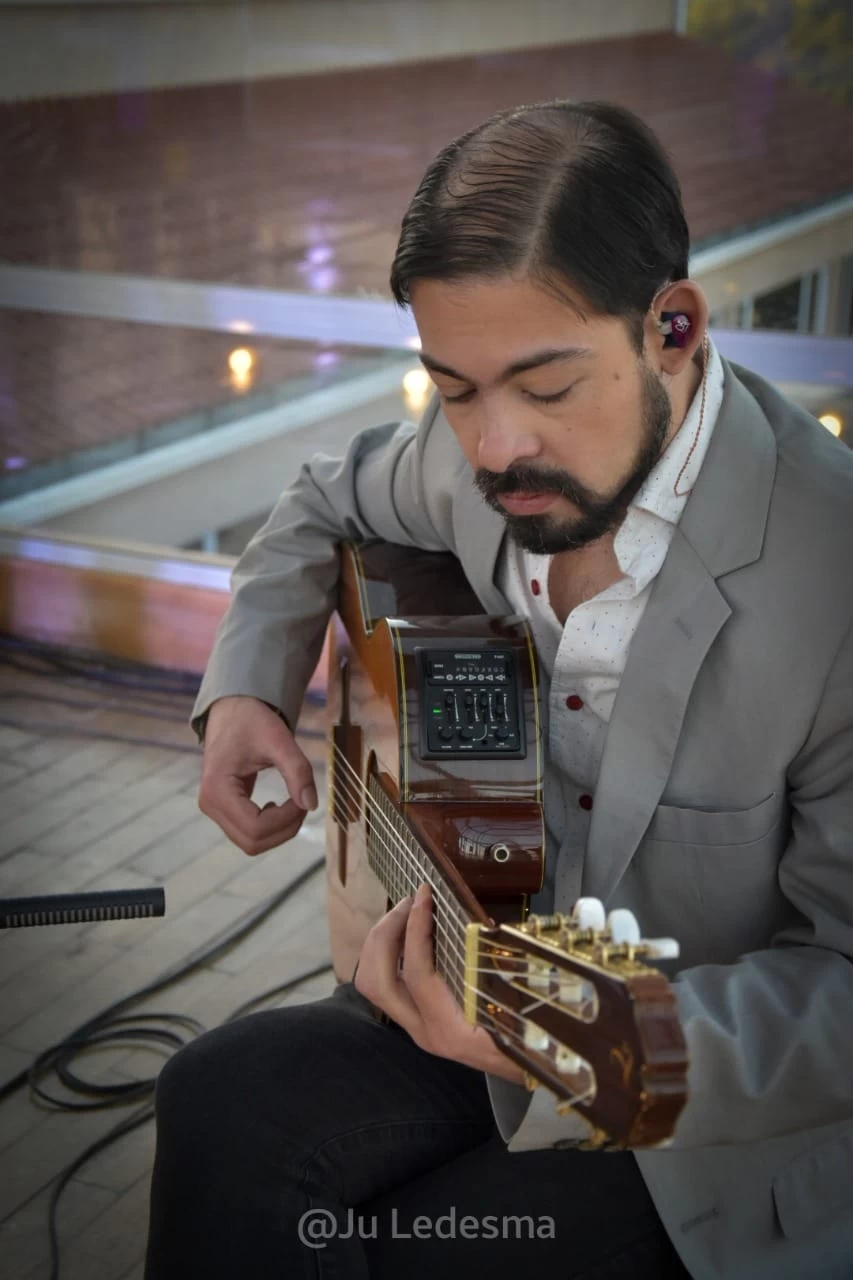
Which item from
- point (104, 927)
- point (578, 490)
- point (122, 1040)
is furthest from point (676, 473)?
point (104, 927)

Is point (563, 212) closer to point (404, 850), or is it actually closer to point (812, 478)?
point (812, 478)

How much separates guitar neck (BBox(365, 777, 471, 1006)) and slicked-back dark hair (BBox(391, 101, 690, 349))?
1.85 feet

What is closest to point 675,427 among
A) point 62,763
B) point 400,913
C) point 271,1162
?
point 400,913

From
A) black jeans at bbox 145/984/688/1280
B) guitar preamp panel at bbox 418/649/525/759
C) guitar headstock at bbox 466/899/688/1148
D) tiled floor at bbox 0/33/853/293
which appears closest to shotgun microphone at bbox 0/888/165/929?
black jeans at bbox 145/984/688/1280

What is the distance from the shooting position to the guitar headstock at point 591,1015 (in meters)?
0.92

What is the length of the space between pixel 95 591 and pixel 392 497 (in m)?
2.11

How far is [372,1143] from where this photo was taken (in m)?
1.48

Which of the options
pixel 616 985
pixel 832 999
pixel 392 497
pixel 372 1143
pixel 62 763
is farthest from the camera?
pixel 62 763

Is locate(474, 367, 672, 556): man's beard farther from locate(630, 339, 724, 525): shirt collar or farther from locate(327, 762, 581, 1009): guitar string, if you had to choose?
locate(327, 762, 581, 1009): guitar string

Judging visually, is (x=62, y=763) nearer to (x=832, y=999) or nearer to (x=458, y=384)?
(x=458, y=384)

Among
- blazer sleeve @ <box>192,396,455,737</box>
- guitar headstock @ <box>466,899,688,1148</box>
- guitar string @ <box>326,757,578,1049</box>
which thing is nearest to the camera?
guitar headstock @ <box>466,899,688,1148</box>

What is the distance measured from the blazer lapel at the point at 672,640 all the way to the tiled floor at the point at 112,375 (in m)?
2.67

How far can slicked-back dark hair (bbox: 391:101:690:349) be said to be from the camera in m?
1.34

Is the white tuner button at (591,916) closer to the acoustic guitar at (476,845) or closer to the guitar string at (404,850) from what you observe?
the acoustic guitar at (476,845)
